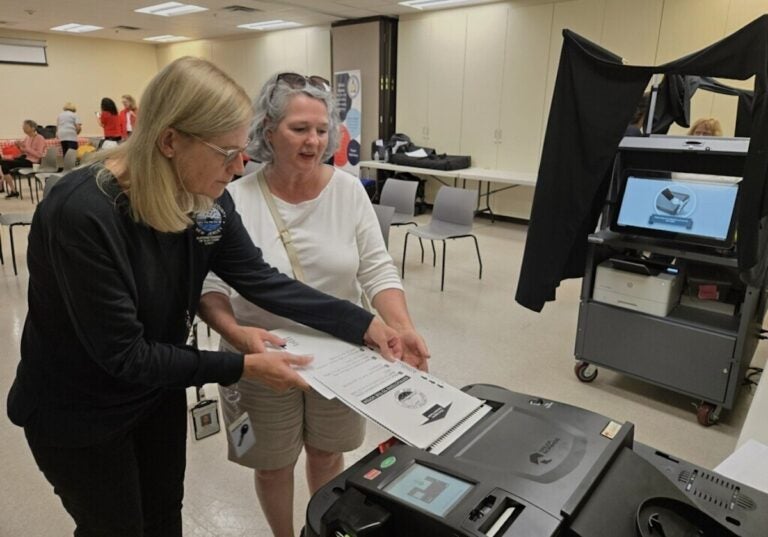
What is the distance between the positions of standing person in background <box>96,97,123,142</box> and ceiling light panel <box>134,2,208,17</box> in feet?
6.44

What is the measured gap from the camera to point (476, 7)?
6891 millimetres

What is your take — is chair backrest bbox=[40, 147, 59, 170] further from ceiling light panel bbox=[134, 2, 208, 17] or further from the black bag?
the black bag

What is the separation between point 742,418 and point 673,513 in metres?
2.34

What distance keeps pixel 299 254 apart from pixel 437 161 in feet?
19.1

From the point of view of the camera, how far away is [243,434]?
1400 millimetres

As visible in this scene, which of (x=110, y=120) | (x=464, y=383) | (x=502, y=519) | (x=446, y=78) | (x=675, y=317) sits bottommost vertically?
(x=464, y=383)

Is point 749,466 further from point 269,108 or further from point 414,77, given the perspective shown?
point 414,77

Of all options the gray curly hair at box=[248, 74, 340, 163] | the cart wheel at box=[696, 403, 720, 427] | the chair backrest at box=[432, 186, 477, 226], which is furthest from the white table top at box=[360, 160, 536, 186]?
the gray curly hair at box=[248, 74, 340, 163]

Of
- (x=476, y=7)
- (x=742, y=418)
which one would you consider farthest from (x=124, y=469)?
(x=476, y=7)

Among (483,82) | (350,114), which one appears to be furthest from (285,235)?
(350,114)

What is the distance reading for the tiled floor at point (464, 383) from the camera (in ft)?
6.41

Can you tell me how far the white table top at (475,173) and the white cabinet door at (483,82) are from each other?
Result: 290 mm

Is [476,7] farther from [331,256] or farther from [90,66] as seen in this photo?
[90,66]

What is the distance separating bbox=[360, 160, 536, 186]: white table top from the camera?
6.24m
